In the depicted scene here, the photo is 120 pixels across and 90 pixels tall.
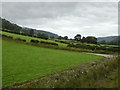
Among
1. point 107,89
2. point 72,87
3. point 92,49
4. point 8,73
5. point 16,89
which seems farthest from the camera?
point 92,49

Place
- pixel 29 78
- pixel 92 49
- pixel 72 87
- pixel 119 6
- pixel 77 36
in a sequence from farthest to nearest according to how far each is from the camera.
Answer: pixel 77 36
pixel 92 49
pixel 119 6
pixel 29 78
pixel 72 87

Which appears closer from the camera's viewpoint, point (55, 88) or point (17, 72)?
point (55, 88)

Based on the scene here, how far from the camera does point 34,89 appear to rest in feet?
7.80

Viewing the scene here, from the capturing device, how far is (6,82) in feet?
10.5

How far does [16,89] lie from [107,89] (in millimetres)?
2175

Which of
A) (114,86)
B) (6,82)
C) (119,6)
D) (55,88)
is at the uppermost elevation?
(119,6)

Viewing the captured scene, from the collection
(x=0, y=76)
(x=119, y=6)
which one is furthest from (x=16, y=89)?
(x=119, y=6)

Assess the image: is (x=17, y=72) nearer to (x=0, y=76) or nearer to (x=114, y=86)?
(x=0, y=76)

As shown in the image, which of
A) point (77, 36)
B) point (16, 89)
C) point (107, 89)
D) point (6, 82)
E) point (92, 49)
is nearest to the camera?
point (107, 89)

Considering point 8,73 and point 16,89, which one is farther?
point 8,73

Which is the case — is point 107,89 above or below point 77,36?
below

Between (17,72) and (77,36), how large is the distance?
3564cm

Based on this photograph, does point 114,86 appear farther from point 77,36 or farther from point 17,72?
point 77,36

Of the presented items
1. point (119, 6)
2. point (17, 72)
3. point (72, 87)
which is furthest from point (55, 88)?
point (119, 6)
